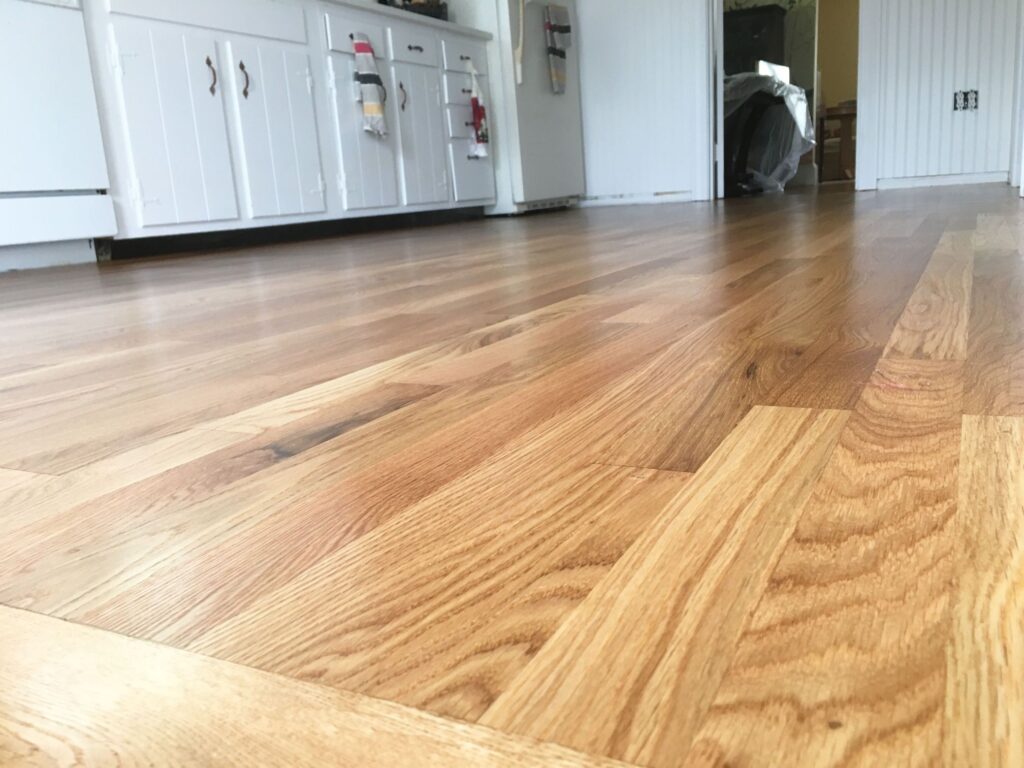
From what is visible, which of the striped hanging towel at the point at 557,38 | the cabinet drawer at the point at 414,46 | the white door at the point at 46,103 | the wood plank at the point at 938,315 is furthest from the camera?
the striped hanging towel at the point at 557,38

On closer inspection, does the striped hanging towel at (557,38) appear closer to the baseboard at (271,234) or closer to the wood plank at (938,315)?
the baseboard at (271,234)

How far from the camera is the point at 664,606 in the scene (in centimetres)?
36

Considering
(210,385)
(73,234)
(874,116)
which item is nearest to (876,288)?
(210,385)

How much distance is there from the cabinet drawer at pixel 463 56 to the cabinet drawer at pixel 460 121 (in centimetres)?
21

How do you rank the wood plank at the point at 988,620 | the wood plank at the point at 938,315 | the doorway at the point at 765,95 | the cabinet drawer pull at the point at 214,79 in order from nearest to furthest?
the wood plank at the point at 988,620, the wood plank at the point at 938,315, the cabinet drawer pull at the point at 214,79, the doorway at the point at 765,95

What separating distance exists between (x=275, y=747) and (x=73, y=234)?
10.1 ft

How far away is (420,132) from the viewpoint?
177 inches

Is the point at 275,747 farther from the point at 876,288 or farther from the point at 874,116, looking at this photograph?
the point at 874,116

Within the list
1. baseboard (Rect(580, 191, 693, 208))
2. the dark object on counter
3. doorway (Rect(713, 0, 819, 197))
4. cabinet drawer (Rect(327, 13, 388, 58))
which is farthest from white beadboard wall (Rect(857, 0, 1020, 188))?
cabinet drawer (Rect(327, 13, 388, 58))

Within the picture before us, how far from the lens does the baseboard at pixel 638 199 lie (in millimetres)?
5730

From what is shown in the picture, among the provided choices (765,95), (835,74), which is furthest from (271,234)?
(835,74)

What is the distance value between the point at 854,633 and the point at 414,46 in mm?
4506

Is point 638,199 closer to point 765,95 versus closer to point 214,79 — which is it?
point 765,95

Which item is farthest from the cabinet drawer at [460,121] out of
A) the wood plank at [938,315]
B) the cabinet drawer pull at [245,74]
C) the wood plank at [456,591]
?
the wood plank at [456,591]
